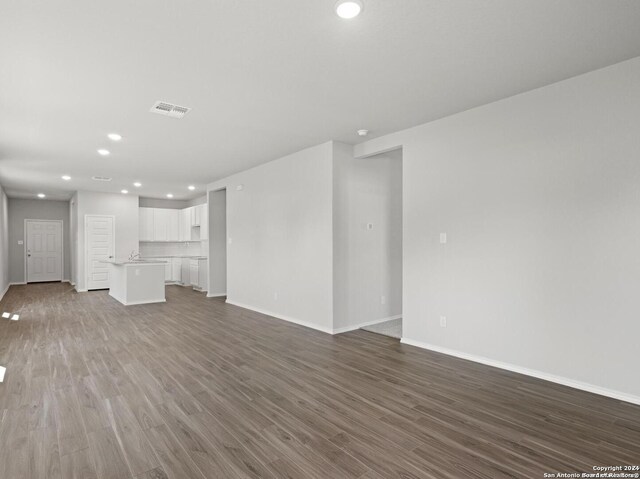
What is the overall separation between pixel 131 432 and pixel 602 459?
2973 millimetres

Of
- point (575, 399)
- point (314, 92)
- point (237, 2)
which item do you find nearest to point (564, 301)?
point (575, 399)

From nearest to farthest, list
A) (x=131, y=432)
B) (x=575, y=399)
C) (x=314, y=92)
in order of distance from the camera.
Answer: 1. (x=131, y=432)
2. (x=575, y=399)
3. (x=314, y=92)

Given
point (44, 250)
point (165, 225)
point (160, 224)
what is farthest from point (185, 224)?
point (44, 250)

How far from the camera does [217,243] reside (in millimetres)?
8680

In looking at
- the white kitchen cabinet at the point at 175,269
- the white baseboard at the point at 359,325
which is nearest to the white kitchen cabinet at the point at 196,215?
the white kitchen cabinet at the point at 175,269

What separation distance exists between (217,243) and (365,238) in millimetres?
4592

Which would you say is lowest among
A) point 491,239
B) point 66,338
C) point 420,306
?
point 66,338

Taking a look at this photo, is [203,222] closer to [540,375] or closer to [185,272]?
[185,272]

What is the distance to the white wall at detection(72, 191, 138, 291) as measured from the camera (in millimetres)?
9695

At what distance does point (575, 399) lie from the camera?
2895mm

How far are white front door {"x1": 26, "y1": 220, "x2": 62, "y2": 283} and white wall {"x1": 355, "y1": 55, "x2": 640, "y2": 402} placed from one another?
12.4 m

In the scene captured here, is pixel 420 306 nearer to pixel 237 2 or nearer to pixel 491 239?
pixel 491 239

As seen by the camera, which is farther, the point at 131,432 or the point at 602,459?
the point at 131,432

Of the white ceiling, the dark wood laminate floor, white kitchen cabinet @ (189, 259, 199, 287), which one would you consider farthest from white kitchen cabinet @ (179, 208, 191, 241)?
the dark wood laminate floor
